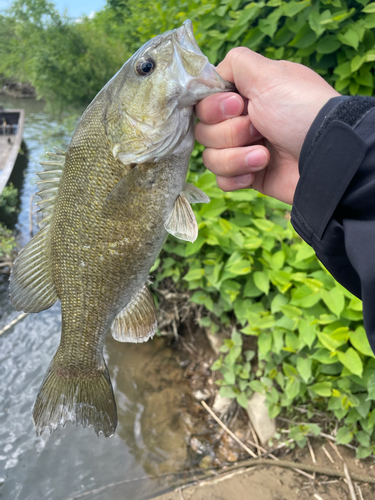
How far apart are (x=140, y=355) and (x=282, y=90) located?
131 inches

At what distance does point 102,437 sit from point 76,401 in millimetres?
2198

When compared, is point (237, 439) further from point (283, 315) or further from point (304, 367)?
point (283, 315)

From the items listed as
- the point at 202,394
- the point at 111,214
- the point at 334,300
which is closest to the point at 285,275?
the point at 334,300

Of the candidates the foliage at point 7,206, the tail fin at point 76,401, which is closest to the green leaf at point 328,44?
the tail fin at point 76,401

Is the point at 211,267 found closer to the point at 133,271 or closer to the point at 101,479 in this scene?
the point at 133,271

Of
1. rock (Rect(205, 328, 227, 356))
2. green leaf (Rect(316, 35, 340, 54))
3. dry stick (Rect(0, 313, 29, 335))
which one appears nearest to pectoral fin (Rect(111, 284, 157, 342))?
green leaf (Rect(316, 35, 340, 54))

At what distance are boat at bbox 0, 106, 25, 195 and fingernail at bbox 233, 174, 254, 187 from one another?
21.9 ft

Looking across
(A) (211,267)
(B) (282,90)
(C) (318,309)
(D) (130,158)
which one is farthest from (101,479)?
(B) (282,90)

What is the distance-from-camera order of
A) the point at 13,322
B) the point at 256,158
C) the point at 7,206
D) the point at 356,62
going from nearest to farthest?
the point at 256,158 → the point at 356,62 → the point at 13,322 → the point at 7,206

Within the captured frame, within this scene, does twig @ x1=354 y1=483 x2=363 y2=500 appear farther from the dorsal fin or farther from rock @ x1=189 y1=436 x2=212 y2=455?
the dorsal fin

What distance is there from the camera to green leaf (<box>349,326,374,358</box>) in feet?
6.16

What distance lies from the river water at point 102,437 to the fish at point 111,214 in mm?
1942

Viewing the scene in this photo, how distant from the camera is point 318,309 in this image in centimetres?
212

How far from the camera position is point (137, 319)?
1363 millimetres
